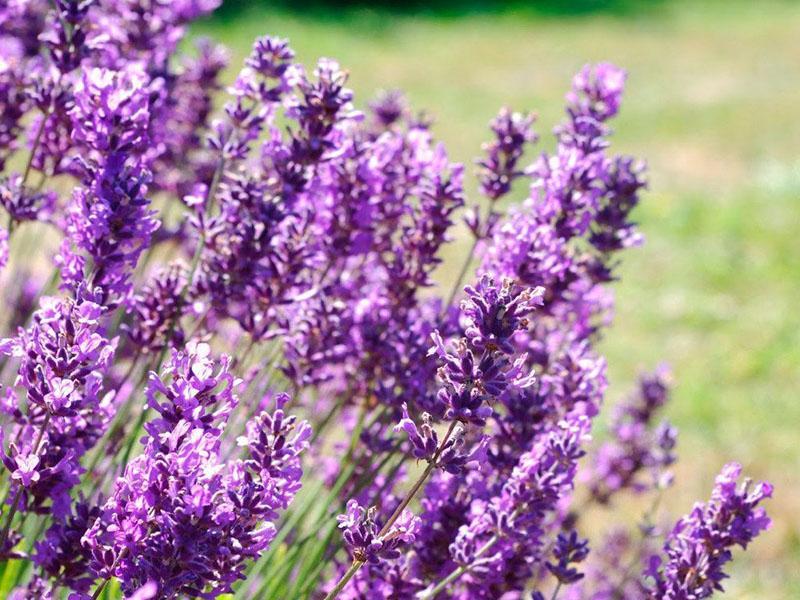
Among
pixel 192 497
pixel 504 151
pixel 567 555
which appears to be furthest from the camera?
pixel 504 151

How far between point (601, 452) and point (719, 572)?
5.02 feet

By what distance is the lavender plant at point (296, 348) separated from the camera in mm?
1569

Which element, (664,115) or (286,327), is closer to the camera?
(286,327)

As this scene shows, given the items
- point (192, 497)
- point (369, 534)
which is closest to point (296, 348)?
point (369, 534)

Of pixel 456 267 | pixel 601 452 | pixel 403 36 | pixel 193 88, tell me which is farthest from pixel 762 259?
pixel 403 36

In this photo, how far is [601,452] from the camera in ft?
11.2

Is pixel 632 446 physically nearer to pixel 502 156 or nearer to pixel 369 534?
pixel 502 156

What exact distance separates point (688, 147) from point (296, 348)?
1044 centimetres

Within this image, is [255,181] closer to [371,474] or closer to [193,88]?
[371,474]

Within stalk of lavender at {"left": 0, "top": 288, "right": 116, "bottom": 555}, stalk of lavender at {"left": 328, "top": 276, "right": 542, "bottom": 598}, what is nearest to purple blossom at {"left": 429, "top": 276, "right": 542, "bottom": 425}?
stalk of lavender at {"left": 328, "top": 276, "right": 542, "bottom": 598}

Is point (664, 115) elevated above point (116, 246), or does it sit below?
above

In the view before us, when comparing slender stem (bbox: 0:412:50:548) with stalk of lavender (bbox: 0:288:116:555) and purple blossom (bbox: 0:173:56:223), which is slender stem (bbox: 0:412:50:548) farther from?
purple blossom (bbox: 0:173:56:223)

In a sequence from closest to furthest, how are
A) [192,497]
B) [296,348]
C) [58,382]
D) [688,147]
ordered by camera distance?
[192,497] → [58,382] → [296,348] → [688,147]

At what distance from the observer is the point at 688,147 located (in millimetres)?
12062
